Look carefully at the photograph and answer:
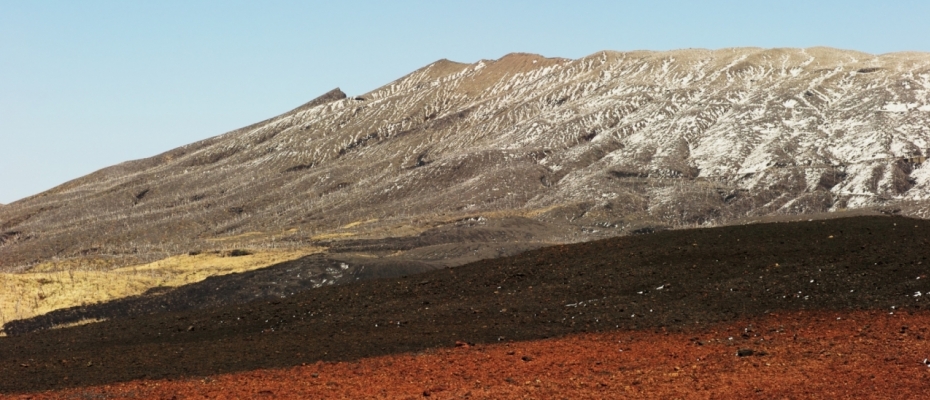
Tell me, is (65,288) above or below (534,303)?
above

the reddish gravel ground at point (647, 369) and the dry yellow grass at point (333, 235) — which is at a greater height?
the reddish gravel ground at point (647, 369)

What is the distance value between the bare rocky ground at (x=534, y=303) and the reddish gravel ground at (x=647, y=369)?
92 centimetres

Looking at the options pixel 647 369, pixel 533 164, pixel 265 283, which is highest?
pixel 647 369

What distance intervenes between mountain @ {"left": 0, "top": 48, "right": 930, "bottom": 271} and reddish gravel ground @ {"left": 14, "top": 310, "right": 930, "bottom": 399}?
46252 millimetres

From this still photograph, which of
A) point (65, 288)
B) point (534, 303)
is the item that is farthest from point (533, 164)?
point (534, 303)

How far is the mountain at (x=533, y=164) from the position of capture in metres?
106

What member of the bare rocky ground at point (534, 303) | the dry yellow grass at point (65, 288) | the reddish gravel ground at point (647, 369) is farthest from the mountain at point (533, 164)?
the reddish gravel ground at point (647, 369)

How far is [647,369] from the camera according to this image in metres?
17.8

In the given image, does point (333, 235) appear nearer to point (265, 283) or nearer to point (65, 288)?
point (265, 283)

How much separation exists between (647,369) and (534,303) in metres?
8.73

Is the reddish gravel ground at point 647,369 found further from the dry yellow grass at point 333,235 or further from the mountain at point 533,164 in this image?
the dry yellow grass at point 333,235

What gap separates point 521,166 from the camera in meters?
130

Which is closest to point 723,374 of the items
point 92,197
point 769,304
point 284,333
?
point 769,304

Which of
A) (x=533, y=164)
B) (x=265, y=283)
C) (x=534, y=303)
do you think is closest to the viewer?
(x=534, y=303)
